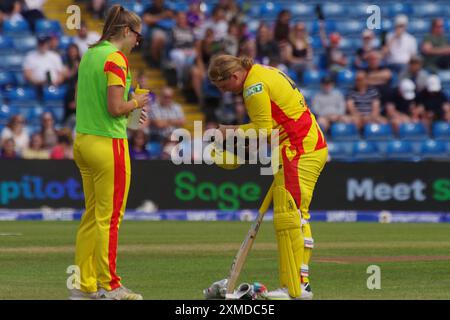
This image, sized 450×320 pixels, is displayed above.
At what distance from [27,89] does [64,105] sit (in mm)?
1007

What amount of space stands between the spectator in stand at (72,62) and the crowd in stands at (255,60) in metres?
0.02

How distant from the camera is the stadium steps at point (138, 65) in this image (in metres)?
23.8

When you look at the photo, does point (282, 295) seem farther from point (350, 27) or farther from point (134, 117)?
point (350, 27)

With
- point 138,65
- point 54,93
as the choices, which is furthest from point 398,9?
point 54,93

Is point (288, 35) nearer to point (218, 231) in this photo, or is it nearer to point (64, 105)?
point (64, 105)

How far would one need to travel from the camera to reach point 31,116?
74.1 feet

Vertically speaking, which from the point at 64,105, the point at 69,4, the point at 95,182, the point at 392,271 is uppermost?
the point at 69,4

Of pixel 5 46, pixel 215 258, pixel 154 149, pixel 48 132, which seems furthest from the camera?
pixel 5 46

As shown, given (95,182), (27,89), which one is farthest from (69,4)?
(95,182)

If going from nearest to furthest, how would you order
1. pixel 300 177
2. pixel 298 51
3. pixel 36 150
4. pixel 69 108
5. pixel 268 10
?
pixel 300 177
pixel 36 150
pixel 69 108
pixel 298 51
pixel 268 10

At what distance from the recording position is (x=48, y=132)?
2152 centimetres

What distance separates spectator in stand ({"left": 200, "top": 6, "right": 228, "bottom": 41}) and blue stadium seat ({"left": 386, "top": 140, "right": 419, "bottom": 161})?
3.97 metres

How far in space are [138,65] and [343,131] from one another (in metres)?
4.56

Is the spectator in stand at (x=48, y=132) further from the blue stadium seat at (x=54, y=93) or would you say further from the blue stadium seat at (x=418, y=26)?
the blue stadium seat at (x=418, y=26)
